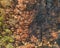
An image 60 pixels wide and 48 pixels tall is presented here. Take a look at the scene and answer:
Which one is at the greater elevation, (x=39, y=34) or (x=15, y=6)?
(x=15, y=6)

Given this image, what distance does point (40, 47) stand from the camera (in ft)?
33.4

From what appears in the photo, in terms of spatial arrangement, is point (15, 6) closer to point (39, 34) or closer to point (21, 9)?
point (21, 9)

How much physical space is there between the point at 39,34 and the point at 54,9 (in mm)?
751

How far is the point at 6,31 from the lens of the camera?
1019 centimetres

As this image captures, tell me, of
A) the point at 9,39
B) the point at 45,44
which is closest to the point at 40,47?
the point at 45,44

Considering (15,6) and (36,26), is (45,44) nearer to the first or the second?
(36,26)

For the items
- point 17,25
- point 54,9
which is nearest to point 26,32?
point 17,25

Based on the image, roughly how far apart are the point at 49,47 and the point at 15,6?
1.36m

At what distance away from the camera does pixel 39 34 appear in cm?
1031

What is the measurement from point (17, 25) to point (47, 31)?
0.79 meters

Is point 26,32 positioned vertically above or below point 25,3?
below

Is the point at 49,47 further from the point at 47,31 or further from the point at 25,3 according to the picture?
the point at 25,3

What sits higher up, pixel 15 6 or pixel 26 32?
pixel 15 6

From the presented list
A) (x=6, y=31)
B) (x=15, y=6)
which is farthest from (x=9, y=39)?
(x=15, y=6)
